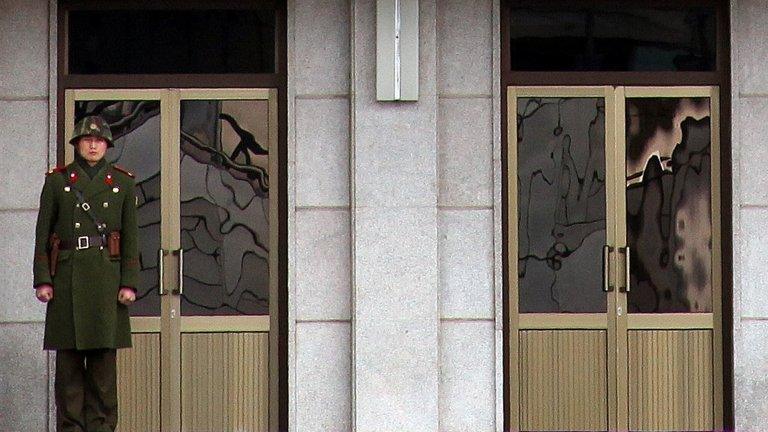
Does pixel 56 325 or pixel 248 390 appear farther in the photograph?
pixel 248 390

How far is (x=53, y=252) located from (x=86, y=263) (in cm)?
22

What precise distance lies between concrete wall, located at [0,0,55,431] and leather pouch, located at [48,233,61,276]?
0.98 m

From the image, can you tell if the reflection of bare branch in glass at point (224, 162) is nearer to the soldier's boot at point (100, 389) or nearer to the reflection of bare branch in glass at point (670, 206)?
the soldier's boot at point (100, 389)

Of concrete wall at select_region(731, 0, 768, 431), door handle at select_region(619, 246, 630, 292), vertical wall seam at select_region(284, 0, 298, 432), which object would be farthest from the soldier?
concrete wall at select_region(731, 0, 768, 431)

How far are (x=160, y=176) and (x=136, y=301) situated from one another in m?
0.87

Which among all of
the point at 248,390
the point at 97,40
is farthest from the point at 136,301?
the point at 97,40

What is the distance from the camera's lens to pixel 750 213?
10938mm

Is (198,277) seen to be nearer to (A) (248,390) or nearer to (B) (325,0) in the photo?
(A) (248,390)

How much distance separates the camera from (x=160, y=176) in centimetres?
1099

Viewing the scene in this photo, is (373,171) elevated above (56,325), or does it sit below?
above

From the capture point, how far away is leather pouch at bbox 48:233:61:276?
9.91 meters

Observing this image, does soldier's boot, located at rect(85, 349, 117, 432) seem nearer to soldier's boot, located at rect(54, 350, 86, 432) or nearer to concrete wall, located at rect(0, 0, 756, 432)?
soldier's boot, located at rect(54, 350, 86, 432)

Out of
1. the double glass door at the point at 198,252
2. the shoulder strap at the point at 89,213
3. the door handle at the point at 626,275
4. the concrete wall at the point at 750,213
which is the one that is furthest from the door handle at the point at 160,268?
the concrete wall at the point at 750,213

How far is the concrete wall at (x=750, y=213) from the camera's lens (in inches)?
429
